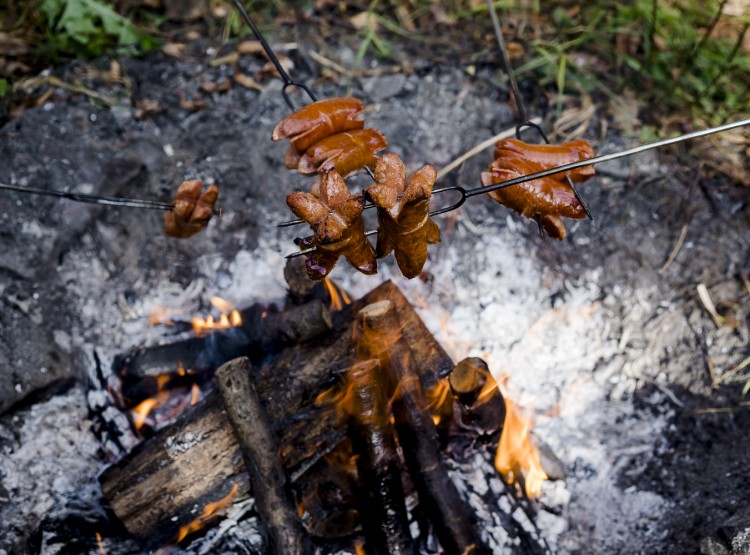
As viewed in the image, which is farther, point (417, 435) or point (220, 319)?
point (220, 319)

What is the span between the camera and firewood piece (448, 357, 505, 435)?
287 cm

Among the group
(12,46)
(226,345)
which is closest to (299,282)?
(226,345)

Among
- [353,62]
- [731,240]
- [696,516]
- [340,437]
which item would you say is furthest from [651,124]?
[340,437]

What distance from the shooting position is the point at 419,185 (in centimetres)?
218

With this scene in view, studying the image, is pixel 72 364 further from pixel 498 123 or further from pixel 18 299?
pixel 498 123

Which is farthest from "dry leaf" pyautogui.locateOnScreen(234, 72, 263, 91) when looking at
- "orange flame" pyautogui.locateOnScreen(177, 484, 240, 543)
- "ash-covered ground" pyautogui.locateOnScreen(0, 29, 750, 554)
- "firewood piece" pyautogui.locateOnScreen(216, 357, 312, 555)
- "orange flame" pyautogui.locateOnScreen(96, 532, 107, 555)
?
"orange flame" pyautogui.locateOnScreen(96, 532, 107, 555)

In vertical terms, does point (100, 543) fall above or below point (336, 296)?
below

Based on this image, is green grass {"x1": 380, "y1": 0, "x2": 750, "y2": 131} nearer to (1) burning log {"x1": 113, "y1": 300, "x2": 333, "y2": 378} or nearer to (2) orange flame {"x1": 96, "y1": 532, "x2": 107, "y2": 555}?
(1) burning log {"x1": 113, "y1": 300, "x2": 333, "y2": 378}

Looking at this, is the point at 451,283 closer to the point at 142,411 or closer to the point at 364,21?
the point at 142,411

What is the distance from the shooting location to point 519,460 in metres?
3.20

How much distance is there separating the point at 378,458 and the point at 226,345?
1.17m

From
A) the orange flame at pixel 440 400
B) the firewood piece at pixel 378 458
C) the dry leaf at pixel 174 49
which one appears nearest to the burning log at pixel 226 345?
the firewood piece at pixel 378 458

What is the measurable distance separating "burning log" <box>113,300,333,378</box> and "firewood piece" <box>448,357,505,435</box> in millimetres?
729

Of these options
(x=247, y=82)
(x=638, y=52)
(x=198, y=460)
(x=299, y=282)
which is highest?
(x=247, y=82)
